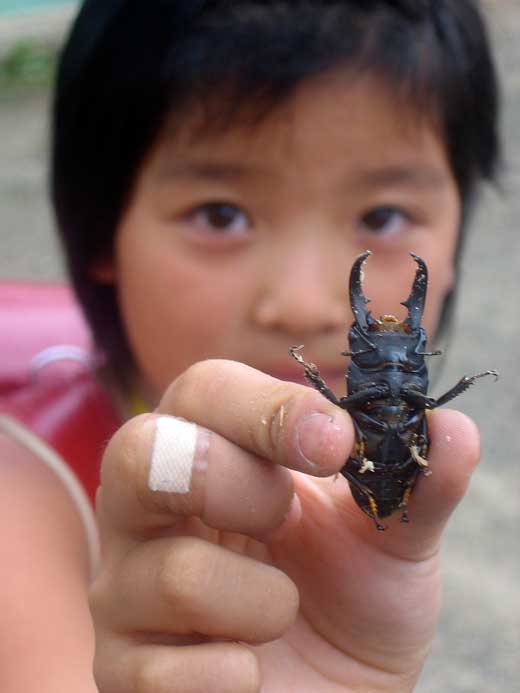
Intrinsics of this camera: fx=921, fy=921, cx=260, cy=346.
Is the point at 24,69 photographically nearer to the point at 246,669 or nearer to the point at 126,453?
the point at 126,453

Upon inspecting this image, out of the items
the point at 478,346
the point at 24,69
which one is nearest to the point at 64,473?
the point at 478,346

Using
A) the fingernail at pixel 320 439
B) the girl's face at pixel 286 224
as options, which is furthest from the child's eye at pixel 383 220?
the fingernail at pixel 320 439

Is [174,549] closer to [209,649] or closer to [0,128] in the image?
[209,649]

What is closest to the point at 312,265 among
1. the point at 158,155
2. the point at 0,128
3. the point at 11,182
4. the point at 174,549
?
the point at 158,155

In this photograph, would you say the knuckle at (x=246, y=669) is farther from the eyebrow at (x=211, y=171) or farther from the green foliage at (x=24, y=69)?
the green foliage at (x=24, y=69)

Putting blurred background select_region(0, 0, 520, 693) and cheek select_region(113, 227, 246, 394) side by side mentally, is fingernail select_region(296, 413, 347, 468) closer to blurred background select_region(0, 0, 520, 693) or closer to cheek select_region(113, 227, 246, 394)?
cheek select_region(113, 227, 246, 394)
